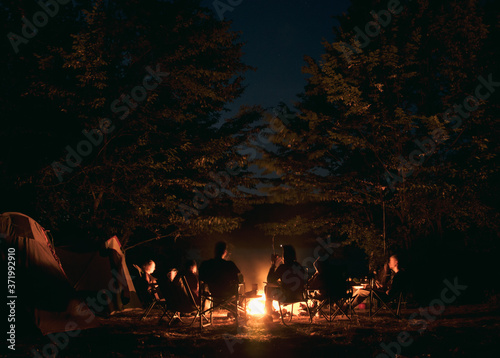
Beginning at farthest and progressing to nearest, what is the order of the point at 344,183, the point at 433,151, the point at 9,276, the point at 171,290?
1. the point at 344,183
2. the point at 433,151
3. the point at 171,290
4. the point at 9,276

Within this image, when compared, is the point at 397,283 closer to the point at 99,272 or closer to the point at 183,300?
the point at 183,300

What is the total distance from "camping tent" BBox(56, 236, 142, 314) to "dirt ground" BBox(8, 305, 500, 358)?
2.86 feet

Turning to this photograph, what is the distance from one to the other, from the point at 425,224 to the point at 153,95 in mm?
7687

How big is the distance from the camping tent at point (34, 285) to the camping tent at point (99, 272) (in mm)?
2086

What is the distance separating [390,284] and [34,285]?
19.0ft

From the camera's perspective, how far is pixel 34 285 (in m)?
5.20

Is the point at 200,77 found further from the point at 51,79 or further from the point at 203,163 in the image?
the point at 51,79

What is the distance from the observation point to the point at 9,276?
16.6 feet

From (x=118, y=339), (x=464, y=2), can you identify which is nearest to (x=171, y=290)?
(x=118, y=339)

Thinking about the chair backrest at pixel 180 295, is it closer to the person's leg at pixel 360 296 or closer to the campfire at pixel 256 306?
the campfire at pixel 256 306

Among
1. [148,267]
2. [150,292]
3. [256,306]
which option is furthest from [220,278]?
[256,306]

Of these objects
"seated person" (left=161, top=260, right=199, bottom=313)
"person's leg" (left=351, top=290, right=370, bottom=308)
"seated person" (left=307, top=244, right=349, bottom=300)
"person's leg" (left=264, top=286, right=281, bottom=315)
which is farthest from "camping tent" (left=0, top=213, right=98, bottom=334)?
"person's leg" (left=351, top=290, right=370, bottom=308)

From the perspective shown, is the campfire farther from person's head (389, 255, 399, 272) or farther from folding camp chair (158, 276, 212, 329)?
person's head (389, 255, 399, 272)

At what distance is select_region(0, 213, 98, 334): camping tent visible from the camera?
16.4 feet
